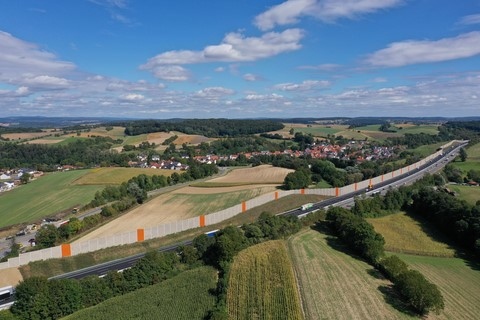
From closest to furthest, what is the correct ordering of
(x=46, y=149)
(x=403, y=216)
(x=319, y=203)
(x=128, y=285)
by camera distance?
(x=128, y=285) < (x=403, y=216) < (x=319, y=203) < (x=46, y=149)

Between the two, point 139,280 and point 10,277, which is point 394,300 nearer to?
point 139,280

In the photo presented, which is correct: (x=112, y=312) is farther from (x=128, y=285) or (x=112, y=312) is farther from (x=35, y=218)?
(x=35, y=218)

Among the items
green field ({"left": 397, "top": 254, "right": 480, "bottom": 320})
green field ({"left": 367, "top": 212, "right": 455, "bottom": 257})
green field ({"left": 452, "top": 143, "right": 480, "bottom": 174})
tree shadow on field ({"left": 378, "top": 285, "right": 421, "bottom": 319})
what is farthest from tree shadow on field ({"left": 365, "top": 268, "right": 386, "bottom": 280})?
green field ({"left": 452, "top": 143, "right": 480, "bottom": 174})

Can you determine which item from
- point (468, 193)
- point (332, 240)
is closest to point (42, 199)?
point (332, 240)

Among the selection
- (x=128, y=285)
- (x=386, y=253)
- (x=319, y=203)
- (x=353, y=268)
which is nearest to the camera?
(x=128, y=285)

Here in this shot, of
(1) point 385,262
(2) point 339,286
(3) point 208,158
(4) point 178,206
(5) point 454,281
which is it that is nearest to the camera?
(2) point 339,286

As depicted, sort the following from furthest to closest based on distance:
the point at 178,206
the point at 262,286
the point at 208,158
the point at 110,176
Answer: the point at 208,158, the point at 110,176, the point at 178,206, the point at 262,286

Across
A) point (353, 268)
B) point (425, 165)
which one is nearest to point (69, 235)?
point (353, 268)
